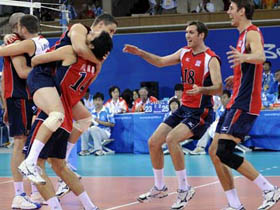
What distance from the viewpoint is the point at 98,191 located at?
972 centimetres

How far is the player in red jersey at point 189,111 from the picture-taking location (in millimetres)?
8312

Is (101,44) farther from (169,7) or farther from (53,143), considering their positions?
(169,7)

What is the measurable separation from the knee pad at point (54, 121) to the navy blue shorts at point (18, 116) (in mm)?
1860

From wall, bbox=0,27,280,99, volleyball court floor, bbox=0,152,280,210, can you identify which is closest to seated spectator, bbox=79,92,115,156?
volleyball court floor, bbox=0,152,280,210

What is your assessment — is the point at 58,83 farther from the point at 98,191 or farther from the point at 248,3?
the point at 98,191

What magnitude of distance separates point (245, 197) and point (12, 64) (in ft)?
11.6

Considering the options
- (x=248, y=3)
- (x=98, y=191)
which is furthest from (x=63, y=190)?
(x=248, y=3)

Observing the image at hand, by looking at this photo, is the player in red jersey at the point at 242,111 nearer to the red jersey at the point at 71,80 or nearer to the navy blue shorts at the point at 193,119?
the navy blue shorts at the point at 193,119

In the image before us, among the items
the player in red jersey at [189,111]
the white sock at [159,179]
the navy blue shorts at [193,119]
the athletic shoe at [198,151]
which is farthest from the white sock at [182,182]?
the athletic shoe at [198,151]

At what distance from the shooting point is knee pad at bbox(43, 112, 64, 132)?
6.73m

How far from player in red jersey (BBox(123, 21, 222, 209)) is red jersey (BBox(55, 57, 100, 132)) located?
1.29 m

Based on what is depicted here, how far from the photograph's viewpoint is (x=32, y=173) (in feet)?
21.8

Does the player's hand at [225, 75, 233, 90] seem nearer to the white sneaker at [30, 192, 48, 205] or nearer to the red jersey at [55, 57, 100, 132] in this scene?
the red jersey at [55, 57, 100, 132]

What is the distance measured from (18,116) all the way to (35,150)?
1879mm
